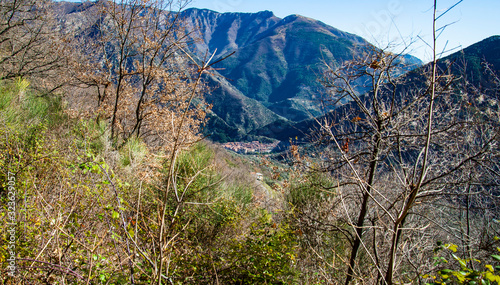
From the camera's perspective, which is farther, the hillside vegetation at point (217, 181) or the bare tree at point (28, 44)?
the bare tree at point (28, 44)

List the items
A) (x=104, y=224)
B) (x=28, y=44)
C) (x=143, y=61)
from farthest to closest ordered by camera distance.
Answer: (x=28, y=44)
(x=143, y=61)
(x=104, y=224)

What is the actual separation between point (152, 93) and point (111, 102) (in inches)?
108

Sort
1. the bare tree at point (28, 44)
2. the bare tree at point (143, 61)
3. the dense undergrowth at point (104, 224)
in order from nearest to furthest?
1. the dense undergrowth at point (104, 224)
2. the bare tree at point (143, 61)
3. the bare tree at point (28, 44)

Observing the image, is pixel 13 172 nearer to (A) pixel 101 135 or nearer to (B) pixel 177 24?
(A) pixel 101 135

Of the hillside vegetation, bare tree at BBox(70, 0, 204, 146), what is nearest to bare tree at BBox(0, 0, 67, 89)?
the hillside vegetation

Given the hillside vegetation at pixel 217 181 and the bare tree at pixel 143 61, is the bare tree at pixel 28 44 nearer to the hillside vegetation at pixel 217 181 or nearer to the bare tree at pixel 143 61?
the hillside vegetation at pixel 217 181

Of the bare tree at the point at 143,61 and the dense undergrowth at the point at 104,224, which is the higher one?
the bare tree at the point at 143,61

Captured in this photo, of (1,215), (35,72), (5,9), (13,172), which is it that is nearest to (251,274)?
(1,215)

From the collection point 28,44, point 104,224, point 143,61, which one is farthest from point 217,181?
point 28,44

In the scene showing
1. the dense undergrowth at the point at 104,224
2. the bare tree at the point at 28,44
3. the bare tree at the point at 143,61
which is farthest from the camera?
the bare tree at the point at 28,44

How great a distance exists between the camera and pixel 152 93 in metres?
9.02

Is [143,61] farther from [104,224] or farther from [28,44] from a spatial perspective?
[104,224]

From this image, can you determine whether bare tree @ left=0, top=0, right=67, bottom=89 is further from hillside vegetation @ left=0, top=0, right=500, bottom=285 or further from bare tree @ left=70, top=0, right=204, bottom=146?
bare tree @ left=70, top=0, right=204, bottom=146

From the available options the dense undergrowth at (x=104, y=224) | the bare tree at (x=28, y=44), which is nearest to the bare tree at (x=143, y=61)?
the bare tree at (x=28, y=44)
